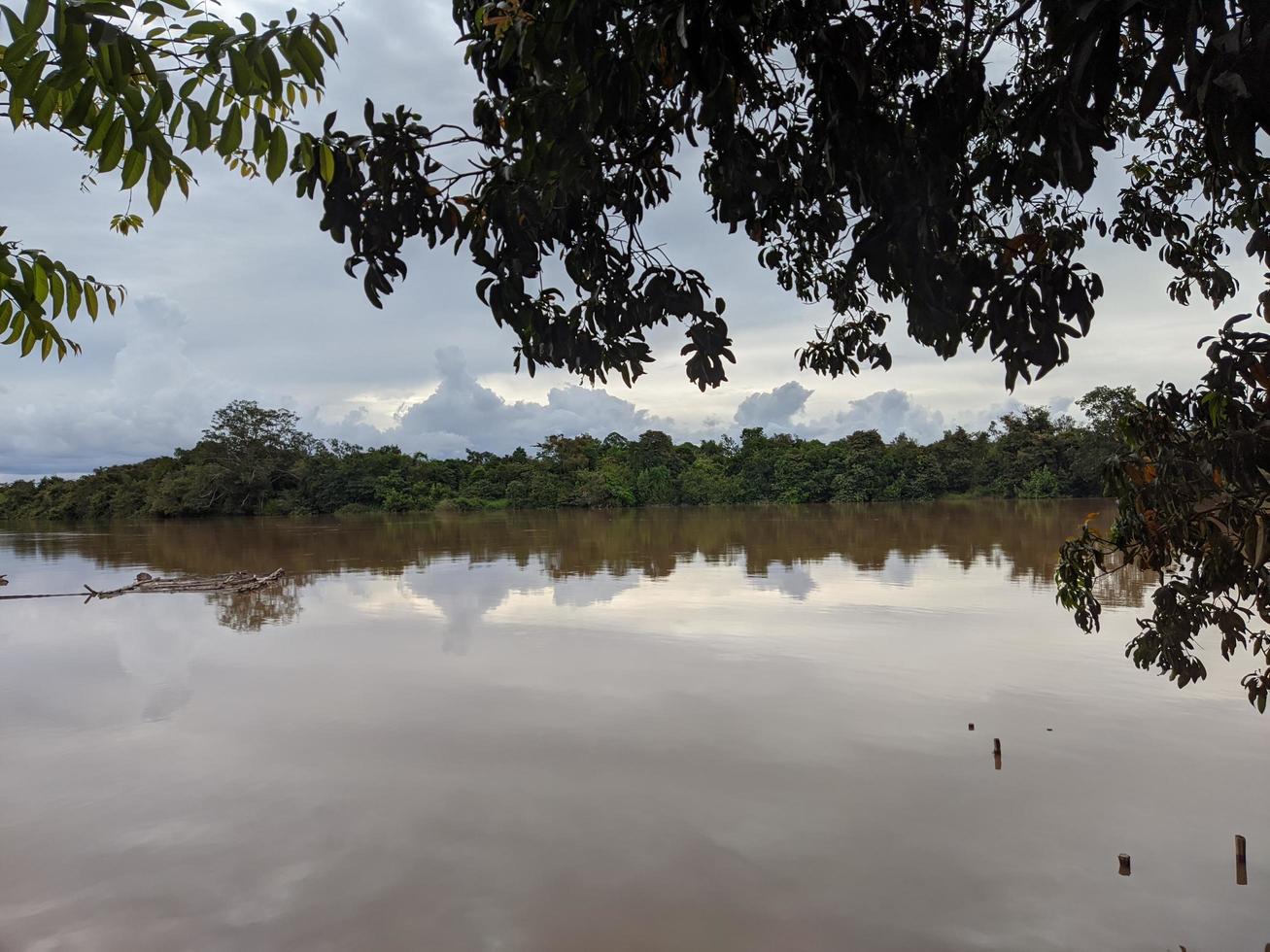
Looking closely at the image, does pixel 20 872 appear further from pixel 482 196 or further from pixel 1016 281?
pixel 1016 281

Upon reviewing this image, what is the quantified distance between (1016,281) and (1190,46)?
60cm

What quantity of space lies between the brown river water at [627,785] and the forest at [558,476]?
91.4 feet

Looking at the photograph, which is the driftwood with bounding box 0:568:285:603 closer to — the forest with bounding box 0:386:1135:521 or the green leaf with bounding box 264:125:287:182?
the green leaf with bounding box 264:125:287:182

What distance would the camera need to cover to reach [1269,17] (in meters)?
1.03

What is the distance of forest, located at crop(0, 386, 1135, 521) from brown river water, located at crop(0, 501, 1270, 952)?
2785 cm

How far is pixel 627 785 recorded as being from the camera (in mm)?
3908

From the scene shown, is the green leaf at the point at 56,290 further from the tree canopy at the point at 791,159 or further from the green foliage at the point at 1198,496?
the green foliage at the point at 1198,496

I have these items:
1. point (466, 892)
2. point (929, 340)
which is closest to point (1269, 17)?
point (929, 340)

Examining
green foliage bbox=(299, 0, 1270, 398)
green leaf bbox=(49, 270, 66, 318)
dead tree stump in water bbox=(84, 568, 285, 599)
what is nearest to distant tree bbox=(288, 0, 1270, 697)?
green foliage bbox=(299, 0, 1270, 398)

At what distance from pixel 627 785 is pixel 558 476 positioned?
3405 centimetres

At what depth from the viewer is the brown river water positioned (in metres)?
2.80

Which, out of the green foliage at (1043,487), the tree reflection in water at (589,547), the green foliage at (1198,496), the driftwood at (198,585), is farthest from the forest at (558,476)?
the green foliage at (1198,496)

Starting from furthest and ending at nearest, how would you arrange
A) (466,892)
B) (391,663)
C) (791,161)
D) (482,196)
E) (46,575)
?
(46,575) < (391,663) < (466,892) < (791,161) < (482,196)

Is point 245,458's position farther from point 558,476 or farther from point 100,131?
point 100,131
